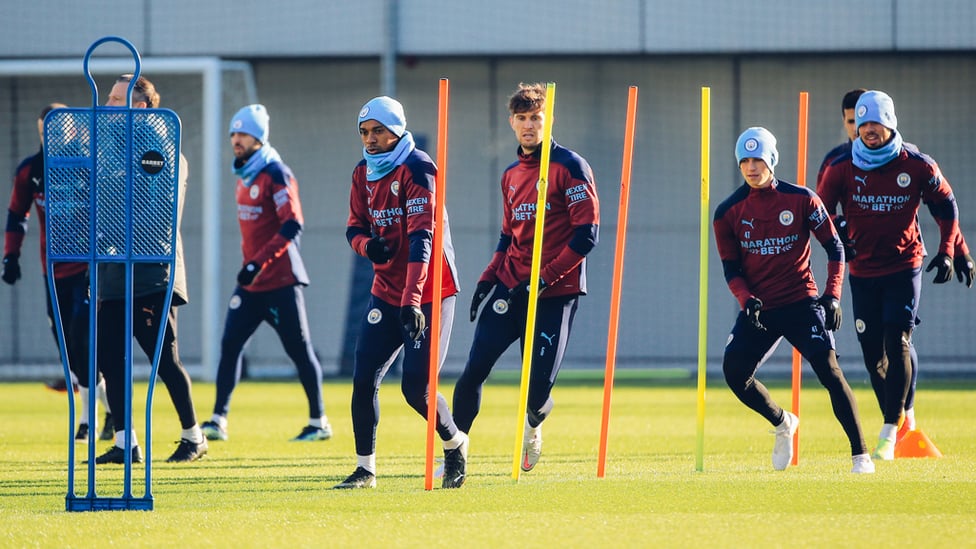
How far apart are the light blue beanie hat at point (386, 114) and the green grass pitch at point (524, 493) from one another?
1.80m

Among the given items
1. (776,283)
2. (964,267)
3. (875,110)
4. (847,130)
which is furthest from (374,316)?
(964,267)

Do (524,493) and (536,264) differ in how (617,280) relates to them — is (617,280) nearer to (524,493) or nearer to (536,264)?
(536,264)

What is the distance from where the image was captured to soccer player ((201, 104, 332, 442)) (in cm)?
965

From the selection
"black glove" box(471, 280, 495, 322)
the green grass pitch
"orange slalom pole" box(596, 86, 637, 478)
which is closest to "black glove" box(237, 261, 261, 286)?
the green grass pitch

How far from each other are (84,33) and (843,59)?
9.83 meters

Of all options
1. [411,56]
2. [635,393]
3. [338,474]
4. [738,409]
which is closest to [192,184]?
[411,56]

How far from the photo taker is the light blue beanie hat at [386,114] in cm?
676

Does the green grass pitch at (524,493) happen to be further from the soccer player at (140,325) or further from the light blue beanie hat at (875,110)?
the light blue beanie hat at (875,110)

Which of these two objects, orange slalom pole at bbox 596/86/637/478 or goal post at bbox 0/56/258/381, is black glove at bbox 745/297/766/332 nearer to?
orange slalom pole at bbox 596/86/637/478

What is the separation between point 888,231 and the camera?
8.46 m

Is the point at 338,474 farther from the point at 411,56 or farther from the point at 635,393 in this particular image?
the point at 411,56

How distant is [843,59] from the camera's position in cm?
1820

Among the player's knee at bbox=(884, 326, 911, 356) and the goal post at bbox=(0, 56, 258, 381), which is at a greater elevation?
the goal post at bbox=(0, 56, 258, 381)

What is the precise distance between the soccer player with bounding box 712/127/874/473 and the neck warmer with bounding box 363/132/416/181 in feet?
5.94
